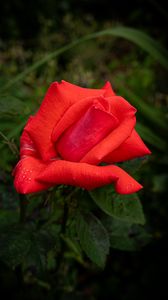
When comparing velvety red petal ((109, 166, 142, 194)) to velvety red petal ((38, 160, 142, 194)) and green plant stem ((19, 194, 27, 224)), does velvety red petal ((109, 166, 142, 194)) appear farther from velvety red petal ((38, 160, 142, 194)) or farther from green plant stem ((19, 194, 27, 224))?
green plant stem ((19, 194, 27, 224))

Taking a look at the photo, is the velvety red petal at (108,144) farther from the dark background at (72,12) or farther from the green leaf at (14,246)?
the dark background at (72,12)

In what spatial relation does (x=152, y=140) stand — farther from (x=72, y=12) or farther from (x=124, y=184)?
(x=72, y=12)

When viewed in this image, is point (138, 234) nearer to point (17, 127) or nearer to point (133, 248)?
point (133, 248)

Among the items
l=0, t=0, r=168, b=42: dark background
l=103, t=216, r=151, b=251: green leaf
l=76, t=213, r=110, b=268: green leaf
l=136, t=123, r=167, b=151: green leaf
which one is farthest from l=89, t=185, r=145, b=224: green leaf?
l=0, t=0, r=168, b=42: dark background

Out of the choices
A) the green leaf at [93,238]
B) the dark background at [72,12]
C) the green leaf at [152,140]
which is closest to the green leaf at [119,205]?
the green leaf at [93,238]

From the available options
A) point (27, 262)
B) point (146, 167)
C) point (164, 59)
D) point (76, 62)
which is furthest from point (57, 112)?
point (76, 62)

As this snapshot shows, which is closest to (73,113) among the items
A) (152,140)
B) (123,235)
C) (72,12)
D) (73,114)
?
(73,114)

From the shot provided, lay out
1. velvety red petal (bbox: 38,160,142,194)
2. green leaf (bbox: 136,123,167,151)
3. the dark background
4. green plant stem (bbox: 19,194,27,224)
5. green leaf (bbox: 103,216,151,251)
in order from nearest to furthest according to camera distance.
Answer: velvety red petal (bbox: 38,160,142,194)
green plant stem (bbox: 19,194,27,224)
green leaf (bbox: 103,216,151,251)
green leaf (bbox: 136,123,167,151)
the dark background
